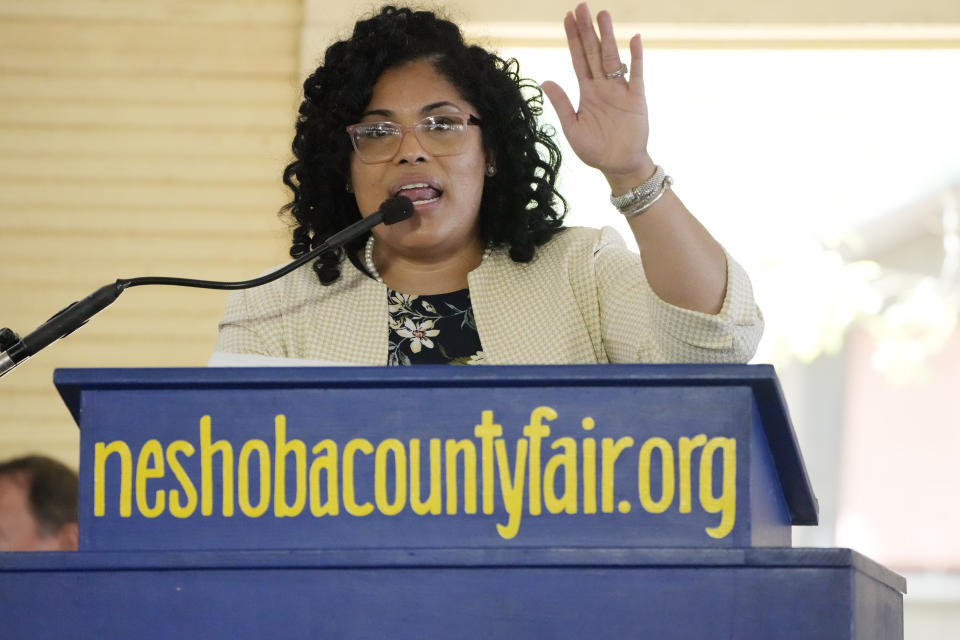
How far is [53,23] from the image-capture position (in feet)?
14.3

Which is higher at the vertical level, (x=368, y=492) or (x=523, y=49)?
(x=523, y=49)

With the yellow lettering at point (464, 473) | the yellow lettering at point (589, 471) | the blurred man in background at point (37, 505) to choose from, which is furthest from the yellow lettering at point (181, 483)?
the blurred man in background at point (37, 505)

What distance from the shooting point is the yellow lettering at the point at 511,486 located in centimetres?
121

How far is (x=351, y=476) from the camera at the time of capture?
124 cm

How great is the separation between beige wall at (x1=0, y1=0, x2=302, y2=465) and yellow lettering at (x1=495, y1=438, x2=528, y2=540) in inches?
122

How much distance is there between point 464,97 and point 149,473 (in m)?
1.07

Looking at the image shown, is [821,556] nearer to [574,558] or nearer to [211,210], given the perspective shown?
[574,558]

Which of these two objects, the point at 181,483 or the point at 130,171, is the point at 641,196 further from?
the point at 130,171

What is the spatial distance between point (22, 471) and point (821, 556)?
250 cm

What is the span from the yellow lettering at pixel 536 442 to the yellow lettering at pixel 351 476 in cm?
15

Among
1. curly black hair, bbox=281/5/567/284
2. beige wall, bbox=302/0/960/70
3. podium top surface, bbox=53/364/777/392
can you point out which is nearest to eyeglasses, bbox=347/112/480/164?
curly black hair, bbox=281/5/567/284

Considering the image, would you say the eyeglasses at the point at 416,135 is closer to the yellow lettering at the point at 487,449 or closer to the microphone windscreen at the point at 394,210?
the microphone windscreen at the point at 394,210

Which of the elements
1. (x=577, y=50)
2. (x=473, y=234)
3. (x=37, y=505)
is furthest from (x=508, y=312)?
(x=37, y=505)

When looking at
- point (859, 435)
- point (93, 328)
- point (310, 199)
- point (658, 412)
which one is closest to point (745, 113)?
point (859, 435)
